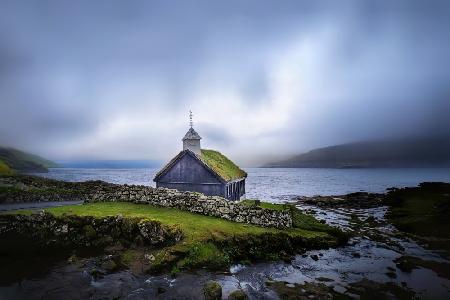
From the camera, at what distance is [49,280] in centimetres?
1452

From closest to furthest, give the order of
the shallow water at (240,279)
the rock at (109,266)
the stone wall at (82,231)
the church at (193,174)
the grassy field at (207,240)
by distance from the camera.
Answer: the shallow water at (240,279), the rock at (109,266), the grassy field at (207,240), the stone wall at (82,231), the church at (193,174)

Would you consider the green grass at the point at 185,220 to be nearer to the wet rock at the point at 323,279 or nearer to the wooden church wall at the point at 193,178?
the wet rock at the point at 323,279

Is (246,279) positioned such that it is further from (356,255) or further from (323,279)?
(356,255)

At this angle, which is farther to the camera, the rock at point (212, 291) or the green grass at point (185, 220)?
the green grass at point (185, 220)

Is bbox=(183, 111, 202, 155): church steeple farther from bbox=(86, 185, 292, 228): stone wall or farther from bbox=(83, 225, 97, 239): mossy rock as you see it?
bbox=(83, 225, 97, 239): mossy rock

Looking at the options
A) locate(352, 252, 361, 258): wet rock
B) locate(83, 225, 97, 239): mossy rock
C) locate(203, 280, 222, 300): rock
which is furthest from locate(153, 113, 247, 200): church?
locate(203, 280, 222, 300): rock

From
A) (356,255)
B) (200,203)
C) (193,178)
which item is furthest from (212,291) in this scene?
(193,178)

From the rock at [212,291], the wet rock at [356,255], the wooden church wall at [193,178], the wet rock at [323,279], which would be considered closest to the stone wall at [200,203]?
A: the wooden church wall at [193,178]

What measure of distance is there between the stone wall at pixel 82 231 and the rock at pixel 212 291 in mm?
4942

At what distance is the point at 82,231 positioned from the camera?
19.6 metres

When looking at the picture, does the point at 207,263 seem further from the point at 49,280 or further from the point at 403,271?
the point at 403,271

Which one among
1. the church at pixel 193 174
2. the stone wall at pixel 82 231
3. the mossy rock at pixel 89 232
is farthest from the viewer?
the church at pixel 193 174

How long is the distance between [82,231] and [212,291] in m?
11.2

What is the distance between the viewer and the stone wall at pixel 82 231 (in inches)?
724
